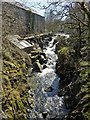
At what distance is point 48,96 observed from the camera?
183 inches

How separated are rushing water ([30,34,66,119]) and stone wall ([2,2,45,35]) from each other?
101 cm

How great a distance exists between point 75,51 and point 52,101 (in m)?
1.14

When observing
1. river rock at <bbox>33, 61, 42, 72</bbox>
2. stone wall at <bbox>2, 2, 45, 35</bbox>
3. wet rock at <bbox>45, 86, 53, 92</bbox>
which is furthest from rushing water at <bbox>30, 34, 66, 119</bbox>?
stone wall at <bbox>2, 2, 45, 35</bbox>

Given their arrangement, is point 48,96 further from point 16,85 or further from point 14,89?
point 14,89

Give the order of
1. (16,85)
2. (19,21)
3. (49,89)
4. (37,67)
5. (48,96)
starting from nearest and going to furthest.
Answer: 1. (16,85)
2. (48,96)
3. (49,89)
4. (37,67)
5. (19,21)

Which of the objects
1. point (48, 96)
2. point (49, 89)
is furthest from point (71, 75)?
point (48, 96)

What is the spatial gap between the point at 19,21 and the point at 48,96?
2018 millimetres

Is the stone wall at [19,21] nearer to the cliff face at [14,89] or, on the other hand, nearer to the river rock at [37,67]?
the cliff face at [14,89]

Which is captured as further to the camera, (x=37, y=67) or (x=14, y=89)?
(x=37, y=67)

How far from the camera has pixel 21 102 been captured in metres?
3.67

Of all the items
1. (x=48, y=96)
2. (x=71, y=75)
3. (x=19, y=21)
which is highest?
(x=19, y=21)

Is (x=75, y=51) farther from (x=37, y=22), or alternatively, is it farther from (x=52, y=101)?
(x=37, y=22)

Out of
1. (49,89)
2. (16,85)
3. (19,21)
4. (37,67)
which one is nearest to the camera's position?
(16,85)

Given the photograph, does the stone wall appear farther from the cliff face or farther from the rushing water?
the rushing water
